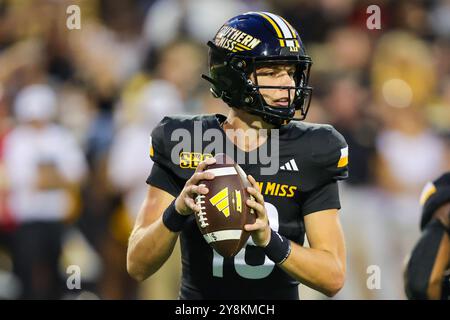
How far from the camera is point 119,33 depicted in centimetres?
784

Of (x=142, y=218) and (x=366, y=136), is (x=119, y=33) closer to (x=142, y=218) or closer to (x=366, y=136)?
(x=366, y=136)

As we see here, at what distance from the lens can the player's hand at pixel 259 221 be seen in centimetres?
306

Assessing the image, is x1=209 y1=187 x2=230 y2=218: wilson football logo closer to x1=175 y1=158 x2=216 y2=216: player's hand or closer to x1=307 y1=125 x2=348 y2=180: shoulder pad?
x1=175 y1=158 x2=216 y2=216: player's hand

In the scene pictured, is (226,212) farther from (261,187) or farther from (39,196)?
(39,196)

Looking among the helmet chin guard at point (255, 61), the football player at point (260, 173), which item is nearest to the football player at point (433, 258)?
the football player at point (260, 173)

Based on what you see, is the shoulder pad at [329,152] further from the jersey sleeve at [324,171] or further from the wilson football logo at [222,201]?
the wilson football logo at [222,201]

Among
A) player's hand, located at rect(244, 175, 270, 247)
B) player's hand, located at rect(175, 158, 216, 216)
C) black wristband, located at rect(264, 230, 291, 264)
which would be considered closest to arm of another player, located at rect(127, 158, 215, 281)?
player's hand, located at rect(175, 158, 216, 216)

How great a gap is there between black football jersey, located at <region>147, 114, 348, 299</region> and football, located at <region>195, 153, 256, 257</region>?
0.97 ft

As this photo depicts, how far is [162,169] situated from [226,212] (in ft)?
1.72

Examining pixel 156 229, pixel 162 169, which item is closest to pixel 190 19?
pixel 162 169

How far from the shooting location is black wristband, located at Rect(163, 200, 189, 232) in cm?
324

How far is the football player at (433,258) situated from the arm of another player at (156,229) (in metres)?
0.95

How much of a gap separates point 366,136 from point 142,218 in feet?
10.8
